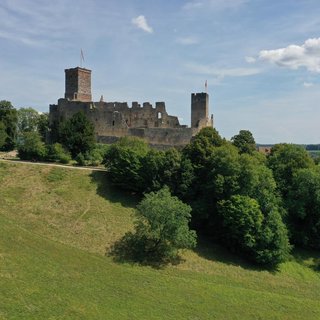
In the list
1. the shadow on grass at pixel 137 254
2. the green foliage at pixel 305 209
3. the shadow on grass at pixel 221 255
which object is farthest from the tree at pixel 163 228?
the green foliage at pixel 305 209

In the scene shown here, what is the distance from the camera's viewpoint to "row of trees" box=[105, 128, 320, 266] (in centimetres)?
3384

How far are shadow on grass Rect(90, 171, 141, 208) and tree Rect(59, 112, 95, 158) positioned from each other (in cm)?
749

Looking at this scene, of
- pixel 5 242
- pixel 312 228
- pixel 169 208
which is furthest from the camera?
pixel 312 228

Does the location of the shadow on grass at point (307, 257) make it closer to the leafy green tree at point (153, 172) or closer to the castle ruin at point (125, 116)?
the leafy green tree at point (153, 172)

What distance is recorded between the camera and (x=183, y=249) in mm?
32625

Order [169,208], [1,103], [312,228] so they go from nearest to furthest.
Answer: [169,208] → [312,228] → [1,103]

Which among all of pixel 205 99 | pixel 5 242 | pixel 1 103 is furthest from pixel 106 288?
pixel 1 103

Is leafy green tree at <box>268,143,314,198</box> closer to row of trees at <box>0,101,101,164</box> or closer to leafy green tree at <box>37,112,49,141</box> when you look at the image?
row of trees at <box>0,101,101,164</box>

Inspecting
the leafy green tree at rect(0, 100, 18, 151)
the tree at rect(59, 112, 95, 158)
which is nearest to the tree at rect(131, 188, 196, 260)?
the tree at rect(59, 112, 95, 158)

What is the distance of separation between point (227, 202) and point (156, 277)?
1008 centimetres

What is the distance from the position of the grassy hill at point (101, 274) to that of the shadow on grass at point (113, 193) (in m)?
0.16

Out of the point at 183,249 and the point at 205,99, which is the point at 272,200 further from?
the point at 205,99

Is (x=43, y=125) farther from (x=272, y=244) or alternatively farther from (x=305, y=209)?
(x=272, y=244)

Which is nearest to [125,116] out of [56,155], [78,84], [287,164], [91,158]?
[78,84]
